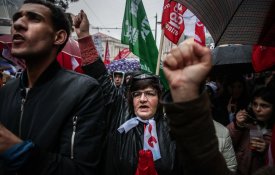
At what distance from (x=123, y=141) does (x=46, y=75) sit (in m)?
1.00

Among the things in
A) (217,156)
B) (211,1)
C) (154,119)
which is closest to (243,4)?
(211,1)

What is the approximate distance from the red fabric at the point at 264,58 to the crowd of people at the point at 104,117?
312mm

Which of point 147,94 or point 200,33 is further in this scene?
point 200,33

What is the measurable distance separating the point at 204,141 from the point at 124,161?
4.99ft

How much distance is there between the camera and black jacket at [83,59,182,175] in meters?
2.28

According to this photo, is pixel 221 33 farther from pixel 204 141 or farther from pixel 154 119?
pixel 204 141

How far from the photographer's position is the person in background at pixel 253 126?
2711 millimetres

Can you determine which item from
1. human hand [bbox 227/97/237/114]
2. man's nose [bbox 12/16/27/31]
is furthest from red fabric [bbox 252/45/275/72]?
man's nose [bbox 12/16/27/31]

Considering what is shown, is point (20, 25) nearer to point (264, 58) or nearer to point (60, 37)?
point (60, 37)

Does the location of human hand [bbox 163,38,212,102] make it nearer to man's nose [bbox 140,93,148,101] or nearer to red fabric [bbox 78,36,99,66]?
red fabric [bbox 78,36,99,66]

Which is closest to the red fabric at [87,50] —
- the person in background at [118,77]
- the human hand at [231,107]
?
the human hand at [231,107]

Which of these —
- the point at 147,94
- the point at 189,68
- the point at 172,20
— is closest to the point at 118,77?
the point at 172,20

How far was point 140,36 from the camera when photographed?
4.59 meters

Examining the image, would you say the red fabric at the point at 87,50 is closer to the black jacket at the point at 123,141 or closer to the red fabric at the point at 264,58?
the black jacket at the point at 123,141
